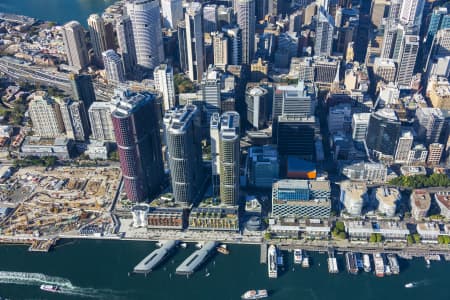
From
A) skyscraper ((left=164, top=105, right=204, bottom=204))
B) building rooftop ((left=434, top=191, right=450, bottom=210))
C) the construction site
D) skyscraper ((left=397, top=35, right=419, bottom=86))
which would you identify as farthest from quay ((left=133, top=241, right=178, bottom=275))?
skyscraper ((left=397, top=35, right=419, bottom=86))

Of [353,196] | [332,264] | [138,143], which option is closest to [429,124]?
[353,196]

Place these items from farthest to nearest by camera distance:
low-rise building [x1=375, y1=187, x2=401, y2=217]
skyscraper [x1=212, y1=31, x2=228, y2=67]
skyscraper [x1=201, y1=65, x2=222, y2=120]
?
1. skyscraper [x1=212, y1=31, x2=228, y2=67]
2. skyscraper [x1=201, y1=65, x2=222, y2=120]
3. low-rise building [x1=375, y1=187, x2=401, y2=217]

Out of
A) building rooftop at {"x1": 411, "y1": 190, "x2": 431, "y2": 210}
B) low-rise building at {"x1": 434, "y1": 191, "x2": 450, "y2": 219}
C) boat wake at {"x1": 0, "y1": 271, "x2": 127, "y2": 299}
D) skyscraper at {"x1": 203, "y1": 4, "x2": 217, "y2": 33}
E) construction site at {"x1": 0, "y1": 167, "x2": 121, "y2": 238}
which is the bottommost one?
boat wake at {"x1": 0, "y1": 271, "x2": 127, "y2": 299}

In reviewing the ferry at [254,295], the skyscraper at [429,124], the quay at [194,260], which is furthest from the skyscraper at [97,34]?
the ferry at [254,295]

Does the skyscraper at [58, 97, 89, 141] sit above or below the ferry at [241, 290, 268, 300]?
above

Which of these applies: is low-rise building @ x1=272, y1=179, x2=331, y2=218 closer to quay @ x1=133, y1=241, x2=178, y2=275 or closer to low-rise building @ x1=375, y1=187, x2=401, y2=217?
low-rise building @ x1=375, y1=187, x2=401, y2=217

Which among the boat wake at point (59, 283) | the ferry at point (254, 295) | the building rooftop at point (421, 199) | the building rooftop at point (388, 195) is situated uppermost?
the building rooftop at point (388, 195)

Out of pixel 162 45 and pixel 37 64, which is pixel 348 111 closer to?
pixel 162 45

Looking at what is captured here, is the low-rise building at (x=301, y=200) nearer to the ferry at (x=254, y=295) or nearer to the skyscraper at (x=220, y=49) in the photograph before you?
the ferry at (x=254, y=295)
